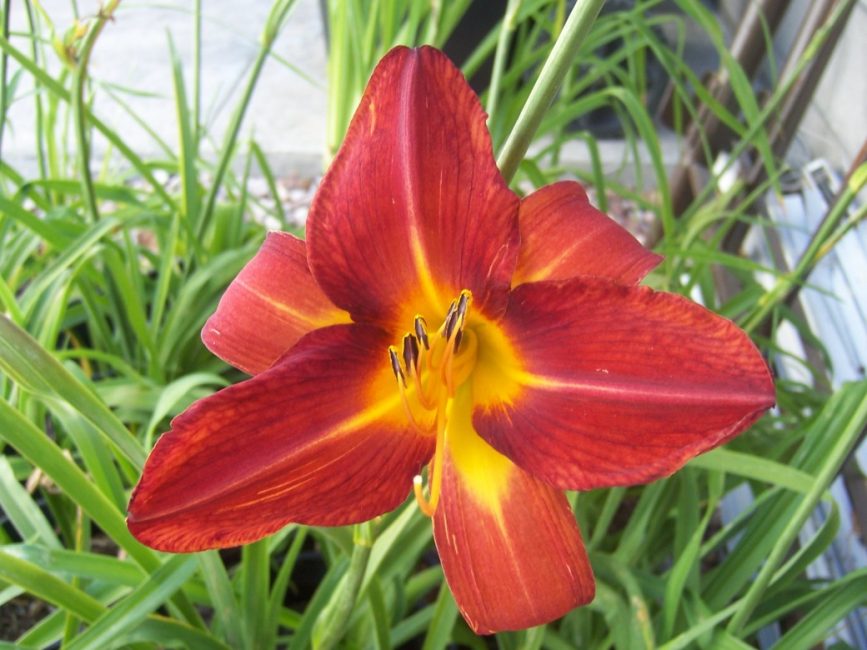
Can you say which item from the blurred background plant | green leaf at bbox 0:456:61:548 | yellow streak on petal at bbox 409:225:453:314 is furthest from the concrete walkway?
yellow streak on petal at bbox 409:225:453:314

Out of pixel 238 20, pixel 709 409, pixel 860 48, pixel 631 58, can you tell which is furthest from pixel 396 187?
pixel 238 20

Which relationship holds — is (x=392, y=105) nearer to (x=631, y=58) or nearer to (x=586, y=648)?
(x=586, y=648)

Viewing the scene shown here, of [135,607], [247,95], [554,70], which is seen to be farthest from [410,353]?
[247,95]

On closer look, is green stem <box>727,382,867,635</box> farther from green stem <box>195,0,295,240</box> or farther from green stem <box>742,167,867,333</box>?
green stem <box>195,0,295,240</box>

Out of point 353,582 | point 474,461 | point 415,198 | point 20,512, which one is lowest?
point 20,512

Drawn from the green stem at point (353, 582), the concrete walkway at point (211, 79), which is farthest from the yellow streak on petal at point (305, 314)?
the concrete walkway at point (211, 79)

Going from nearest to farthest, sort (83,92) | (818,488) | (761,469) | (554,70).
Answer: (554,70) → (818,488) → (761,469) → (83,92)

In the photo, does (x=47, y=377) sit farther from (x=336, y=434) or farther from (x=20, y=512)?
(x=20, y=512)
